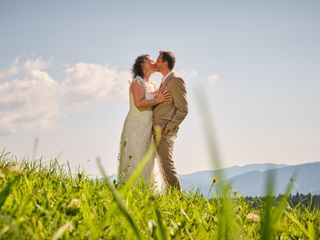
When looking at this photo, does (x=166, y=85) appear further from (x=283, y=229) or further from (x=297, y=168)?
(x=297, y=168)

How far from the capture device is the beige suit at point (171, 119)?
8.40 meters

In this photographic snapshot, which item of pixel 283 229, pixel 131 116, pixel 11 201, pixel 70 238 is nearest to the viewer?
pixel 70 238

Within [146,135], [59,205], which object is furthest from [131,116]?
[59,205]

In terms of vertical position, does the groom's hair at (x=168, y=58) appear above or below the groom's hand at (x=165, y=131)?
above

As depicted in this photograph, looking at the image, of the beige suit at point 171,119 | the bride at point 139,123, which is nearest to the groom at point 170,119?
the beige suit at point 171,119

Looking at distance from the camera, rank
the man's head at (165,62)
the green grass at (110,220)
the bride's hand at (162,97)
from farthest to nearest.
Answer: the man's head at (165,62) → the bride's hand at (162,97) → the green grass at (110,220)

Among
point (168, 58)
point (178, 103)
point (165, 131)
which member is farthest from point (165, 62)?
point (165, 131)

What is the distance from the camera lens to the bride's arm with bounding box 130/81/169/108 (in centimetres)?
856

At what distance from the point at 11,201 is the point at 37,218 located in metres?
0.33

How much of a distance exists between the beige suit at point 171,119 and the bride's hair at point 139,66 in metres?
0.92

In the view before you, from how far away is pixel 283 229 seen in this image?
10.1ft

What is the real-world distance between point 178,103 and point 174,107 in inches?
5.0

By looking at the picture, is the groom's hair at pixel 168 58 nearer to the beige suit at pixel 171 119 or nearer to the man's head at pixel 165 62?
the man's head at pixel 165 62

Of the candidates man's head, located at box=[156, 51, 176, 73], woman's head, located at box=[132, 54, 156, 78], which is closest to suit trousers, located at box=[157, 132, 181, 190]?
man's head, located at box=[156, 51, 176, 73]
